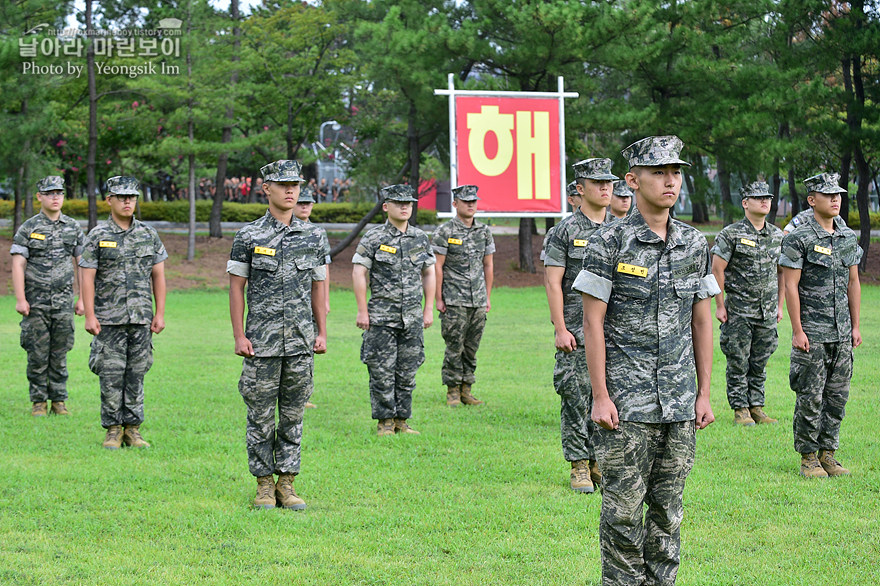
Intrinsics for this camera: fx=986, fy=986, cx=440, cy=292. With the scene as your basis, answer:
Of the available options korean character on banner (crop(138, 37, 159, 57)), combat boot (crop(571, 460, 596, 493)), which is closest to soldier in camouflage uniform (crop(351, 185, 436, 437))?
combat boot (crop(571, 460, 596, 493))

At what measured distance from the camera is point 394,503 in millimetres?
6512

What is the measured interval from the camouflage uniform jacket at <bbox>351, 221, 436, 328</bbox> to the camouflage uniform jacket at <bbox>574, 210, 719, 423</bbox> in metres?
4.61

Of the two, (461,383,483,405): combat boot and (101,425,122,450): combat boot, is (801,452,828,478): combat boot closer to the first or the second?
(461,383,483,405): combat boot

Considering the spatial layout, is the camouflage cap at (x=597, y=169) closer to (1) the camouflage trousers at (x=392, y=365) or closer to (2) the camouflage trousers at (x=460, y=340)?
(1) the camouflage trousers at (x=392, y=365)

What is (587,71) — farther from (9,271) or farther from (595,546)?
(595,546)

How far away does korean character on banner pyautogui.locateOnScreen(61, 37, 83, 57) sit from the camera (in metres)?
27.1

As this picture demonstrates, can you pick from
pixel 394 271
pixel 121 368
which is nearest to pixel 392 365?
pixel 394 271

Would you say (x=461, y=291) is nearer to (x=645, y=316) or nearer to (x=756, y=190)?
(x=756, y=190)

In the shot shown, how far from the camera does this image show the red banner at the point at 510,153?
1454 cm

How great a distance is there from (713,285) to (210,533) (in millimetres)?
3309

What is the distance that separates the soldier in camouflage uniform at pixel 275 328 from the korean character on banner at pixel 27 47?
70.9 feet

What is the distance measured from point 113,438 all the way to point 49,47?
69.6 feet

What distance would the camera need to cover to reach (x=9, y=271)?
26.5 meters

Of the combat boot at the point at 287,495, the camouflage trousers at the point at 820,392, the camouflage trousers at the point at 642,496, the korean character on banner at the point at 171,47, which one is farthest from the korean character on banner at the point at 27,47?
the camouflage trousers at the point at 642,496
